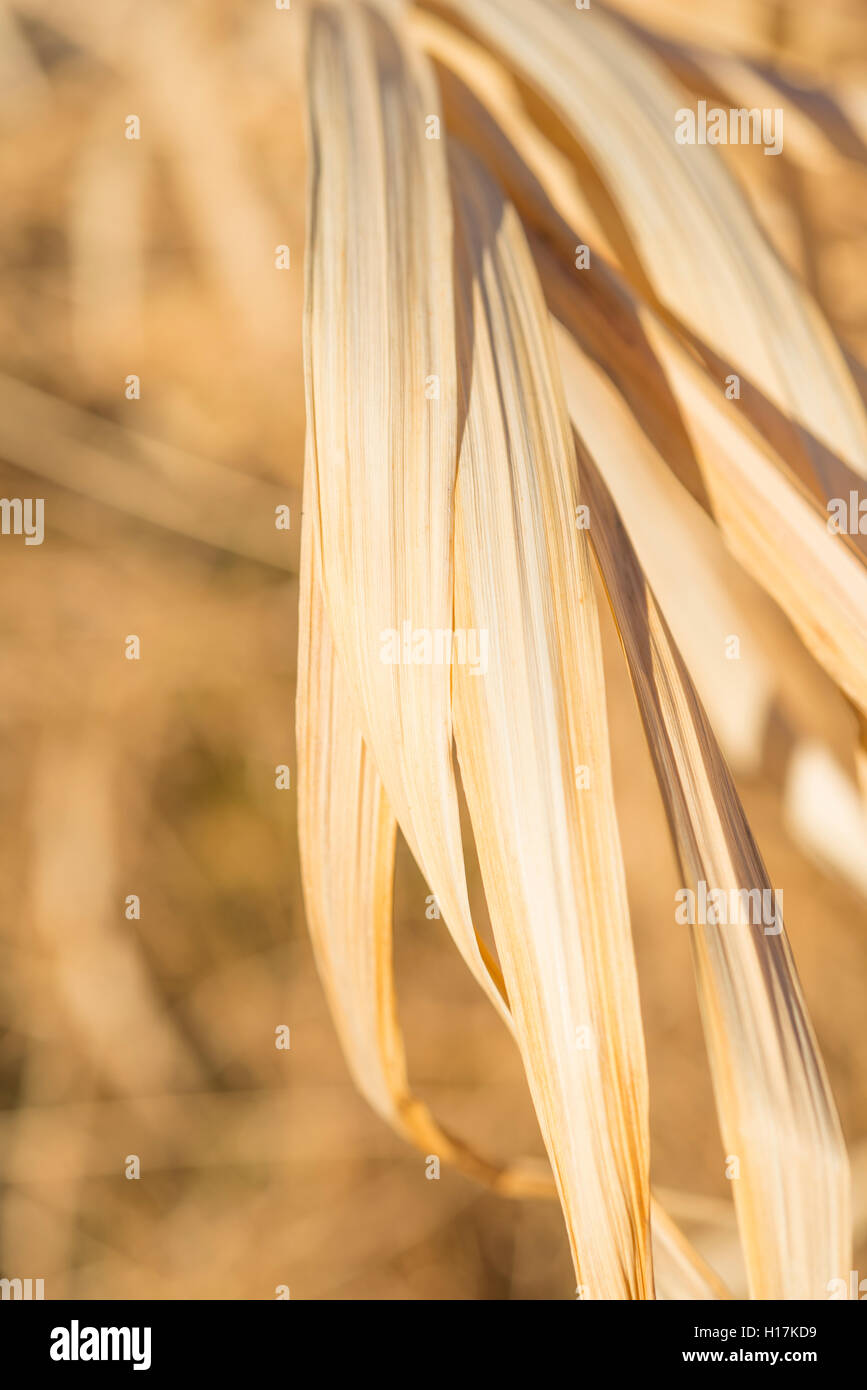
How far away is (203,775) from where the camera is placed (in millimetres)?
672

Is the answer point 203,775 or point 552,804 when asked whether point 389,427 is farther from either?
point 203,775

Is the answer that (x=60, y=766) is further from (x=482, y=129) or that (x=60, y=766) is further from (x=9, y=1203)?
(x=482, y=129)

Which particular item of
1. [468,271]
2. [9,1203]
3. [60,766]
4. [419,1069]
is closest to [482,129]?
[468,271]

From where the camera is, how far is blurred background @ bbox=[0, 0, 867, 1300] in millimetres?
630

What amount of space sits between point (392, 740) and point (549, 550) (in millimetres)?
95
